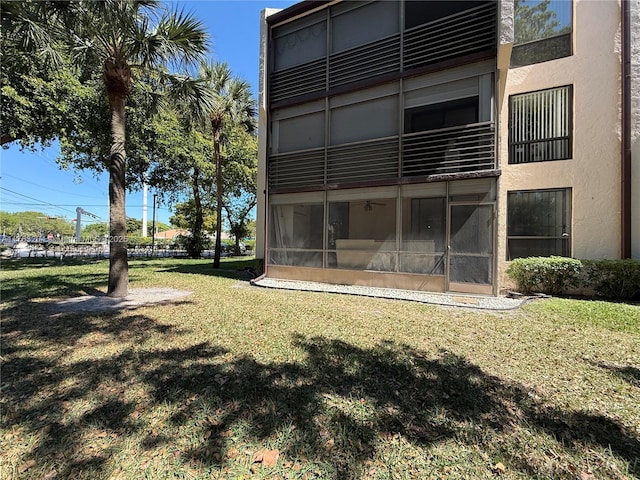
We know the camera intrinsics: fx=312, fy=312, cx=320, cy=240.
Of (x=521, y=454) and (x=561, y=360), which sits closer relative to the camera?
(x=521, y=454)

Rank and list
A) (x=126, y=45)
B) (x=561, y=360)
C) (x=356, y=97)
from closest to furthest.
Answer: (x=561, y=360)
(x=126, y=45)
(x=356, y=97)

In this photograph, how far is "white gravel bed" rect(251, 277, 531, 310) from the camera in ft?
23.4

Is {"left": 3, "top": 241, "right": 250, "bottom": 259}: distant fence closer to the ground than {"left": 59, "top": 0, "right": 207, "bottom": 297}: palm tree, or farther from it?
closer to the ground

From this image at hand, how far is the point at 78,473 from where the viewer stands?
2.09m

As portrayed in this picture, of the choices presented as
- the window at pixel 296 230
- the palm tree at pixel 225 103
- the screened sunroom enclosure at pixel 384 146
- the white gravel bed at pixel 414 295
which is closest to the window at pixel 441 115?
the screened sunroom enclosure at pixel 384 146

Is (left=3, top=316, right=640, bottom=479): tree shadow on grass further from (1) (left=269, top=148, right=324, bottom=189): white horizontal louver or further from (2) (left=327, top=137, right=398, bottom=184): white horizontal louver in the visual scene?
(1) (left=269, top=148, right=324, bottom=189): white horizontal louver

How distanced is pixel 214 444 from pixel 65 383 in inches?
79.8

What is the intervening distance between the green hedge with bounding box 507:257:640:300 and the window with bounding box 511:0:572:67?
599 cm

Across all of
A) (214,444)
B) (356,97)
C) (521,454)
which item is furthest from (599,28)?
(214,444)

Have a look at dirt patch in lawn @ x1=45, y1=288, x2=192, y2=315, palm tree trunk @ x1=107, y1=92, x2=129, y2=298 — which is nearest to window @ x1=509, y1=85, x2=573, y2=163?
dirt patch in lawn @ x1=45, y1=288, x2=192, y2=315

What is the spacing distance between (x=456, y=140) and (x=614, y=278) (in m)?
5.04

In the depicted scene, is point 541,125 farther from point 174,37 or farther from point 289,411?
point 289,411

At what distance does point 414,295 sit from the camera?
816cm

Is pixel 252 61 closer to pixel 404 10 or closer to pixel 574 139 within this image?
pixel 404 10
